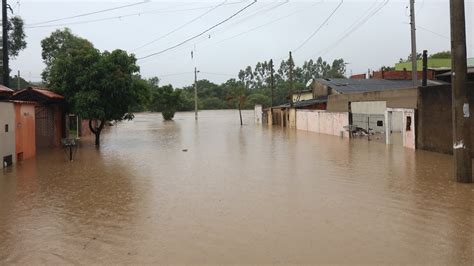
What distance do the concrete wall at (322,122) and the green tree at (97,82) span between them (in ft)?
42.1

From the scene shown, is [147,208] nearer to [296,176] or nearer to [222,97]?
[296,176]

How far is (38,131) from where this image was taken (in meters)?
24.9

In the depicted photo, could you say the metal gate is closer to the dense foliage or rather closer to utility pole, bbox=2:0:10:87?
utility pole, bbox=2:0:10:87

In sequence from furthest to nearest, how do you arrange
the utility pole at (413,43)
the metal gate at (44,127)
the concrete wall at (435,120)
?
the utility pole at (413,43), the metal gate at (44,127), the concrete wall at (435,120)

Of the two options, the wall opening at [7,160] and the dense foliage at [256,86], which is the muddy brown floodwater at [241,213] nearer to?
the wall opening at [7,160]

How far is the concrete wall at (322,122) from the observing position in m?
29.5

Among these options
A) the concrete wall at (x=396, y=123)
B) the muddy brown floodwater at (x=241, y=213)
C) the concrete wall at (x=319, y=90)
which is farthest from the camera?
the concrete wall at (x=319, y=90)

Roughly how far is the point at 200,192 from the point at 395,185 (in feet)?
15.6

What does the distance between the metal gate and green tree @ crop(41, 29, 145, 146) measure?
125 centimetres

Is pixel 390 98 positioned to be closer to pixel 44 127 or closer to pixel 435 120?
pixel 435 120

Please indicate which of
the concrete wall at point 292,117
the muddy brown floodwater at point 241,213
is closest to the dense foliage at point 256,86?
the concrete wall at point 292,117

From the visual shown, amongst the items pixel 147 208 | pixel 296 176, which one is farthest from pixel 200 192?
pixel 296 176

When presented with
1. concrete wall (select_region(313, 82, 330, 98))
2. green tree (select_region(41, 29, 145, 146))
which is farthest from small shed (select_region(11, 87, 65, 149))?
concrete wall (select_region(313, 82, 330, 98))

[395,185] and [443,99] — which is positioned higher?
[443,99]
